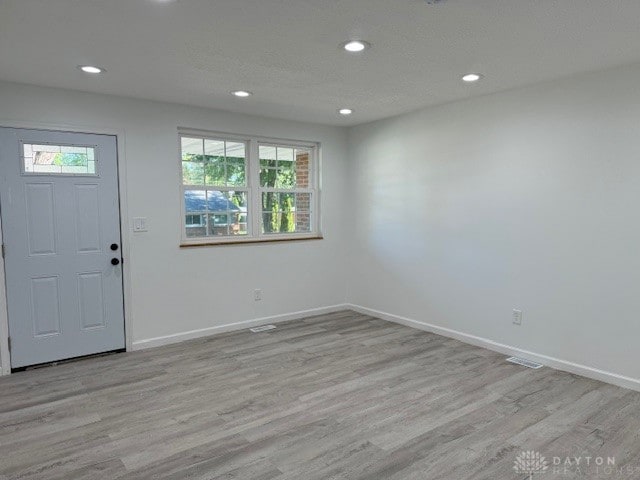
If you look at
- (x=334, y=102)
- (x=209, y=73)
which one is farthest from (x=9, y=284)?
(x=334, y=102)

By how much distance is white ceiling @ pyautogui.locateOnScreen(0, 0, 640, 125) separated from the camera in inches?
86.8

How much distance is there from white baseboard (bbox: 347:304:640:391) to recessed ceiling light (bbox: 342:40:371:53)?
287 cm

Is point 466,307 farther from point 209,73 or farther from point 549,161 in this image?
point 209,73

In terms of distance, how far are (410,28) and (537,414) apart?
2502 mm

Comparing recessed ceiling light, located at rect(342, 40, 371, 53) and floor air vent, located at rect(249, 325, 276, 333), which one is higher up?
recessed ceiling light, located at rect(342, 40, 371, 53)

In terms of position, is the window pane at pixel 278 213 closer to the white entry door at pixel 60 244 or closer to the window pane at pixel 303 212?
the window pane at pixel 303 212

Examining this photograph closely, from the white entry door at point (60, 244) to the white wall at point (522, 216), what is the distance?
2.91m

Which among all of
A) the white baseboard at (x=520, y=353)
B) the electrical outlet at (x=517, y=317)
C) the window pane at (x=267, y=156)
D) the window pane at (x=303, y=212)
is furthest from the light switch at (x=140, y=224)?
the electrical outlet at (x=517, y=317)

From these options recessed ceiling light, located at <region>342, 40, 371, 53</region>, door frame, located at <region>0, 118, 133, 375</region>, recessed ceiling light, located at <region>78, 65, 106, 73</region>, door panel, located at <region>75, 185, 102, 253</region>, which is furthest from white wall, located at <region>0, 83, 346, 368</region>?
recessed ceiling light, located at <region>342, 40, 371, 53</region>

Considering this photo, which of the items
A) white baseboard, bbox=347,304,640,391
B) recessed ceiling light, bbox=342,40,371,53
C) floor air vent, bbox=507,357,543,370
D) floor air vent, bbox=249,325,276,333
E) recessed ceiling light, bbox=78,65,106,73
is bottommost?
floor air vent, bbox=507,357,543,370

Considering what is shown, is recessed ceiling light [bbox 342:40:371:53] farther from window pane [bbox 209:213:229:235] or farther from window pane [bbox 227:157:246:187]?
window pane [bbox 209:213:229:235]

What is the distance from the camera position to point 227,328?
470 cm

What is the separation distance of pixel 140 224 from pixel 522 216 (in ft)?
11.4

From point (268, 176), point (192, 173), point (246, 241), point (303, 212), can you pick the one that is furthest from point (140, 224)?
point (303, 212)
